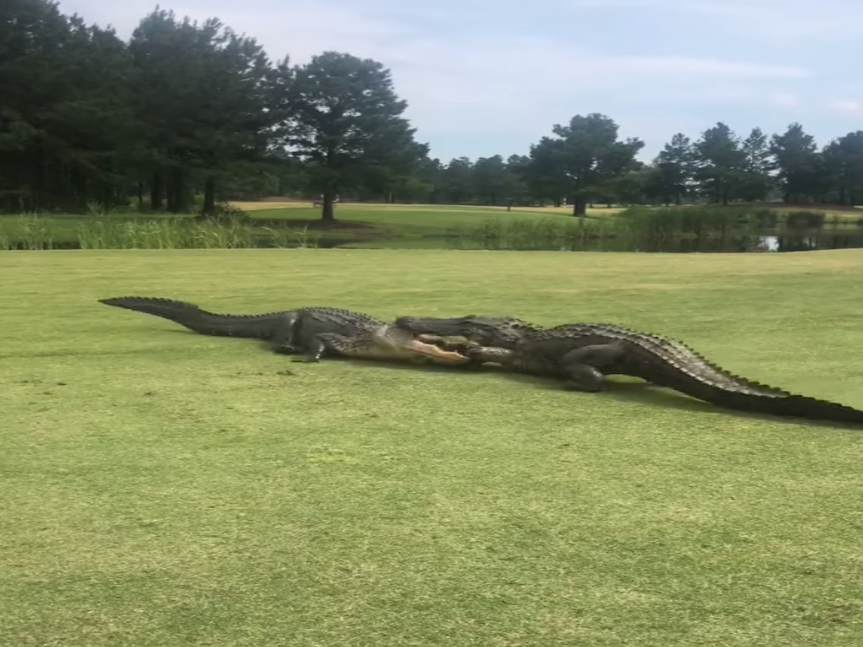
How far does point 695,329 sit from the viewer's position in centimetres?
538

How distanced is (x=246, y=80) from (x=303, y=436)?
3042cm

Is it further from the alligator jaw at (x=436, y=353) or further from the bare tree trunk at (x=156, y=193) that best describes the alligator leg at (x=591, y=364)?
the bare tree trunk at (x=156, y=193)

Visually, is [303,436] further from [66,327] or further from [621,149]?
[621,149]

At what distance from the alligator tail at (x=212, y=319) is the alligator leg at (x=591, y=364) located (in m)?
1.75

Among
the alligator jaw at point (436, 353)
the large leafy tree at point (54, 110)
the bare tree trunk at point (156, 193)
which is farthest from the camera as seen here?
the bare tree trunk at point (156, 193)

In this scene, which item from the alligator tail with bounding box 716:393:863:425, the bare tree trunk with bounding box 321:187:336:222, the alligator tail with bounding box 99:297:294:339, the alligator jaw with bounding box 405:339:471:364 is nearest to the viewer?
the alligator tail with bounding box 716:393:863:425

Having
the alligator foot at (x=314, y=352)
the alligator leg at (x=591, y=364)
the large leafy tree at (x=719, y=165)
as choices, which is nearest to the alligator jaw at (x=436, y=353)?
the alligator foot at (x=314, y=352)

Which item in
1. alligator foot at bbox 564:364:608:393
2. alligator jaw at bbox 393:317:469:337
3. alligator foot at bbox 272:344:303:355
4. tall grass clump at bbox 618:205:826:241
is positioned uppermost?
tall grass clump at bbox 618:205:826:241

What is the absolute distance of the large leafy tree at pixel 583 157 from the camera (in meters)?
53.1

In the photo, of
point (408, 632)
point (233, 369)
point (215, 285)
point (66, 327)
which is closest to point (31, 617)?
point (408, 632)

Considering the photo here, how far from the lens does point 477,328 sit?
4227mm

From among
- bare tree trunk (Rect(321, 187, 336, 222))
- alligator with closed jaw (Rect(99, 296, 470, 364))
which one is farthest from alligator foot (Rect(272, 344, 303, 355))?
bare tree trunk (Rect(321, 187, 336, 222))

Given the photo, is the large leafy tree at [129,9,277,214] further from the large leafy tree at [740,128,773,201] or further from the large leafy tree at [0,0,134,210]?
the large leafy tree at [740,128,773,201]

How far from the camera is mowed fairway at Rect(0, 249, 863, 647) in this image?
1613mm
